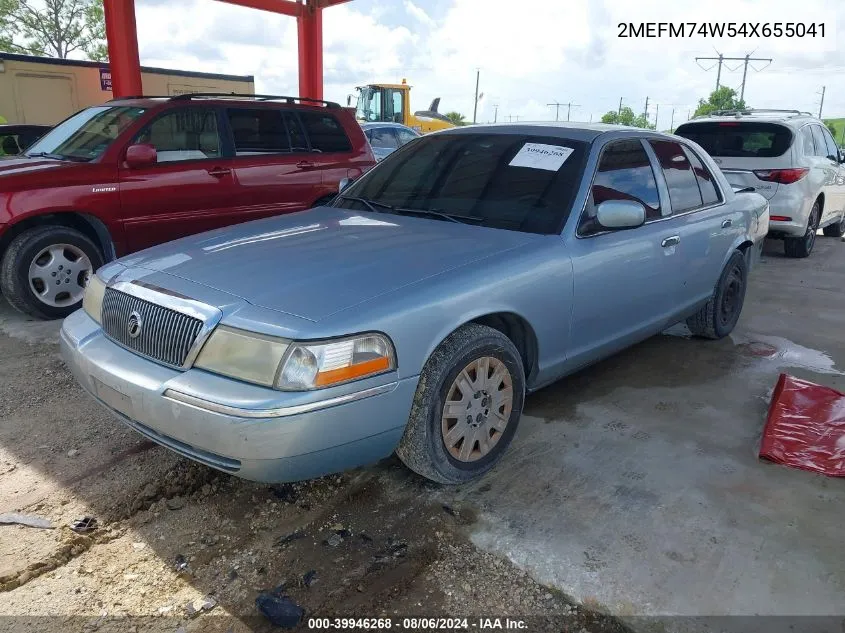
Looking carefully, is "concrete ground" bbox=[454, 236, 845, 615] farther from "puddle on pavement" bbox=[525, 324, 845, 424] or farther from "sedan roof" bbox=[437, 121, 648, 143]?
"sedan roof" bbox=[437, 121, 648, 143]

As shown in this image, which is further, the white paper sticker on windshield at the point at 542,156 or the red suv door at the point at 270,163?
the red suv door at the point at 270,163

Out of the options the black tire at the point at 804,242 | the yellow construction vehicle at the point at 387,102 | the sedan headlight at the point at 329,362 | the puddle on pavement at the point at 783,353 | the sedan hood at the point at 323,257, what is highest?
the yellow construction vehicle at the point at 387,102

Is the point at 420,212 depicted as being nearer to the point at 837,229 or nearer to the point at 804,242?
the point at 804,242

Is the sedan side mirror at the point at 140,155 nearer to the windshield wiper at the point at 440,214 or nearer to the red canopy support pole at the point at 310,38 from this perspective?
the windshield wiper at the point at 440,214

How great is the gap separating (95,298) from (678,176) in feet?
11.3

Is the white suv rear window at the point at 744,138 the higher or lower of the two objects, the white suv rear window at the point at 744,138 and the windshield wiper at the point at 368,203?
the higher

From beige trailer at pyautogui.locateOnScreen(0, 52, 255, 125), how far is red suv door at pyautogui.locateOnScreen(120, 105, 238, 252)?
14.4 m

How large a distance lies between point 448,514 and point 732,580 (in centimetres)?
108

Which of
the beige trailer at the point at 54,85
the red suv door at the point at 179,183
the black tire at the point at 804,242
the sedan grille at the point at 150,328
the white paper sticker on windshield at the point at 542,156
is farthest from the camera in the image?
the beige trailer at the point at 54,85

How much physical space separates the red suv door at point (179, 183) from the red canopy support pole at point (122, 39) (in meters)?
5.06

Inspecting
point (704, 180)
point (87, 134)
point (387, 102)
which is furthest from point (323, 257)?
point (387, 102)

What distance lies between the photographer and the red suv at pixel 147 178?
202 inches

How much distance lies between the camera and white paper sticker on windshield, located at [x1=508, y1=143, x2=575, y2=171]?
3.60m

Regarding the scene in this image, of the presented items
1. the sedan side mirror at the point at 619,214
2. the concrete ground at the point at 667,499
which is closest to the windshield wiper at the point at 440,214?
the sedan side mirror at the point at 619,214
